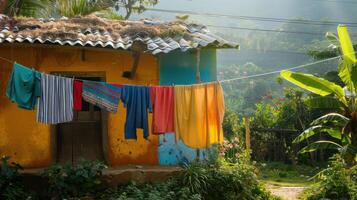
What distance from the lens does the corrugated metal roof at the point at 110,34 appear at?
7.59m

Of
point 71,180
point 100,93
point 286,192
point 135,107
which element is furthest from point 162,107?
point 286,192

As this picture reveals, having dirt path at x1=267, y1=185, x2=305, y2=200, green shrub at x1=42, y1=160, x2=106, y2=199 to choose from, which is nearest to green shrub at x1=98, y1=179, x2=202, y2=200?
green shrub at x1=42, y1=160, x2=106, y2=199

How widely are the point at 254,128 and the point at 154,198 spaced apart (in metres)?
9.09

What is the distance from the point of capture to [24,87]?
682cm

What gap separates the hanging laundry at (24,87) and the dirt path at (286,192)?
531 centimetres

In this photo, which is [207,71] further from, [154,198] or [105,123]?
[154,198]

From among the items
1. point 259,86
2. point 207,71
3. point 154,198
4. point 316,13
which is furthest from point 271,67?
point 154,198

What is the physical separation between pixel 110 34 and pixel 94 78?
0.98 meters

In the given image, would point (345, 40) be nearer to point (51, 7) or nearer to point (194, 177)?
point (194, 177)

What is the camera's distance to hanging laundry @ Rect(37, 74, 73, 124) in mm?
6957

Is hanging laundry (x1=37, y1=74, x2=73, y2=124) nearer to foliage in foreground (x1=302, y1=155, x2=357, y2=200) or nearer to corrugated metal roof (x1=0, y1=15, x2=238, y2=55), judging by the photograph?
corrugated metal roof (x1=0, y1=15, x2=238, y2=55)

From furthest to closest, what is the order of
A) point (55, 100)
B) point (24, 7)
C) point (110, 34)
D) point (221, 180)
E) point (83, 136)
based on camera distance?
point (24, 7), point (83, 136), point (110, 34), point (221, 180), point (55, 100)

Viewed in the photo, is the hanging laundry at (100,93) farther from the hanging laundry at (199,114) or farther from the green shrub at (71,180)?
the green shrub at (71,180)

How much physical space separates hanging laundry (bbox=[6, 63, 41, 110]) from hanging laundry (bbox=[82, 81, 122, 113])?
754 millimetres
